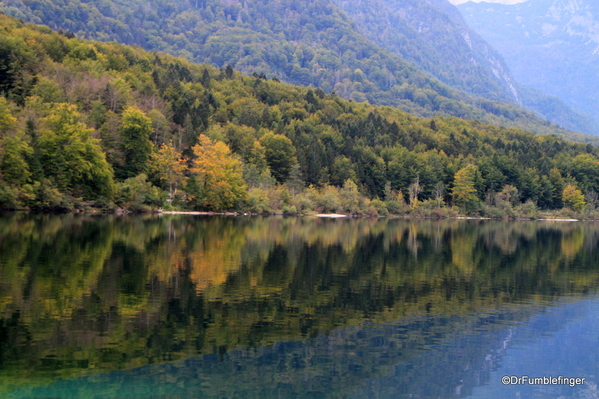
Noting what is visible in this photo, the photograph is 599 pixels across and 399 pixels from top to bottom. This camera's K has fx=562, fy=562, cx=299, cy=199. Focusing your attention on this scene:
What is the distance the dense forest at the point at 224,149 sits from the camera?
242ft

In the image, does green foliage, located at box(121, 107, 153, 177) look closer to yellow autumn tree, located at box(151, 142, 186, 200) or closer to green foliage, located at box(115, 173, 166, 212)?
yellow autumn tree, located at box(151, 142, 186, 200)

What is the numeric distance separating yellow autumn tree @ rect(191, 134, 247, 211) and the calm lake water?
57585 millimetres

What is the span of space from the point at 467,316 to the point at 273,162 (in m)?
104

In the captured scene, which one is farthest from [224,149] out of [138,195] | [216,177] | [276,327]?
[276,327]

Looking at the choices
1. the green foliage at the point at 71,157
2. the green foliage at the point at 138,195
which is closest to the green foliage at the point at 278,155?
the green foliage at the point at 138,195

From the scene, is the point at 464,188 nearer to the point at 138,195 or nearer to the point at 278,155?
the point at 278,155

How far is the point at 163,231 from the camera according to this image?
51656 millimetres

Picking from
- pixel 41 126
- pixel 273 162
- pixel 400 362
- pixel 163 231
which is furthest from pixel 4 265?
pixel 273 162

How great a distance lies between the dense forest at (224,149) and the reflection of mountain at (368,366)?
55.3 metres

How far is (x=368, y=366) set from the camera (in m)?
15.5

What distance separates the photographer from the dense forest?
73.7 meters

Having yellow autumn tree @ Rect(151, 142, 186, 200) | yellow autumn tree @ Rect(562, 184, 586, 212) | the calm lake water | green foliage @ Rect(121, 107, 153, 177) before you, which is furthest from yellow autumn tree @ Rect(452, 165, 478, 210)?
the calm lake water

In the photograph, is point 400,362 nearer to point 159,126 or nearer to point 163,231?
point 163,231

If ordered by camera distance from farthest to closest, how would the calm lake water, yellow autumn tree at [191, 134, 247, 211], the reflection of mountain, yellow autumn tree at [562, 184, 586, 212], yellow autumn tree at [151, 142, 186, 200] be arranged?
1. yellow autumn tree at [562, 184, 586, 212]
2. yellow autumn tree at [191, 134, 247, 211]
3. yellow autumn tree at [151, 142, 186, 200]
4. the calm lake water
5. the reflection of mountain
